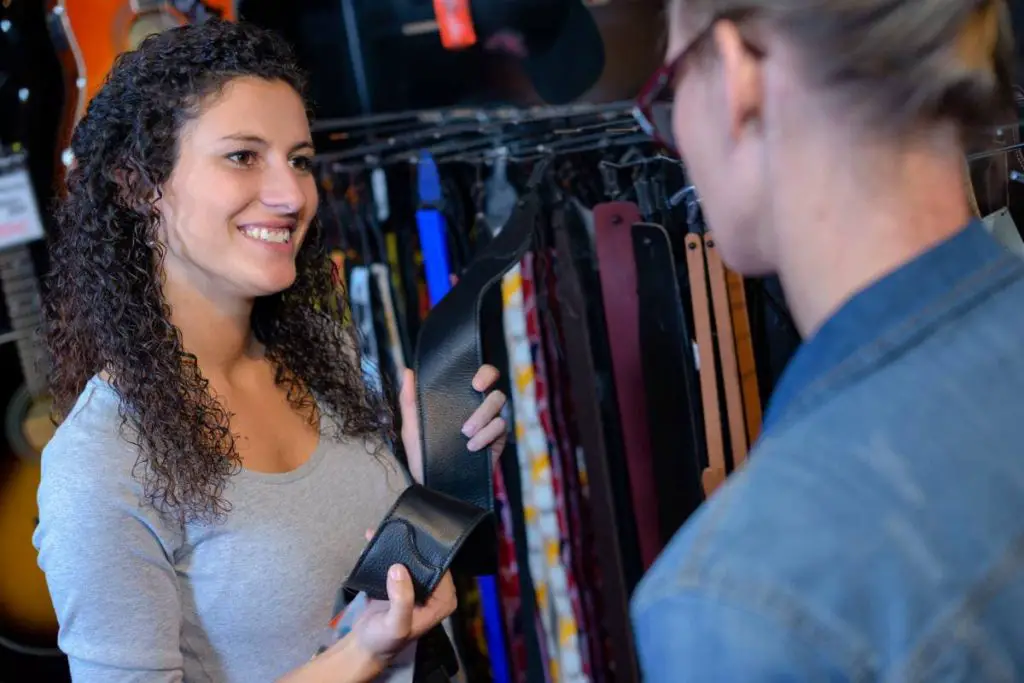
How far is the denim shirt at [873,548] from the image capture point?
47cm

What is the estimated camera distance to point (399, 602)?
977 mm

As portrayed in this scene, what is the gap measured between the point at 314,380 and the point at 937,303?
3.20 feet

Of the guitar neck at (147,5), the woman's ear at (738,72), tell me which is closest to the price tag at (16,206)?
the guitar neck at (147,5)

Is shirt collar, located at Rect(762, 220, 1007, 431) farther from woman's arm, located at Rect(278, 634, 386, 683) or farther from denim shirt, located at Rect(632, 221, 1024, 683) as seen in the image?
woman's arm, located at Rect(278, 634, 386, 683)

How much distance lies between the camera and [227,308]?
119 centimetres

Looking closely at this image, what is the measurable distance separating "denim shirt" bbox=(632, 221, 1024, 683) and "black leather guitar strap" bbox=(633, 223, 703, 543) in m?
1.05

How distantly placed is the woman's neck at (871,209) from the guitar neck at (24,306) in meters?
1.64

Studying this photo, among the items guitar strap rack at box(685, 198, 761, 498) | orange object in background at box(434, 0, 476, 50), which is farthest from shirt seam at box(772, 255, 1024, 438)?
orange object in background at box(434, 0, 476, 50)

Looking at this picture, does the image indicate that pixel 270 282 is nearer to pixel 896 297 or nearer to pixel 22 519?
pixel 896 297

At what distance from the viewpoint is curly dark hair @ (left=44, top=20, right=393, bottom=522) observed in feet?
3.51

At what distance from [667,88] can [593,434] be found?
102cm

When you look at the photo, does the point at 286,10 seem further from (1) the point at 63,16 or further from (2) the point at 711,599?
(2) the point at 711,599

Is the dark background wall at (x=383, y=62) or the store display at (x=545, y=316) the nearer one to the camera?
the store display at (x=545, y=316)

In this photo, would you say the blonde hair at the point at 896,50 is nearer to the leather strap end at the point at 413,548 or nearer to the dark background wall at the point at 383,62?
the leather strap end at the point at 413,548
